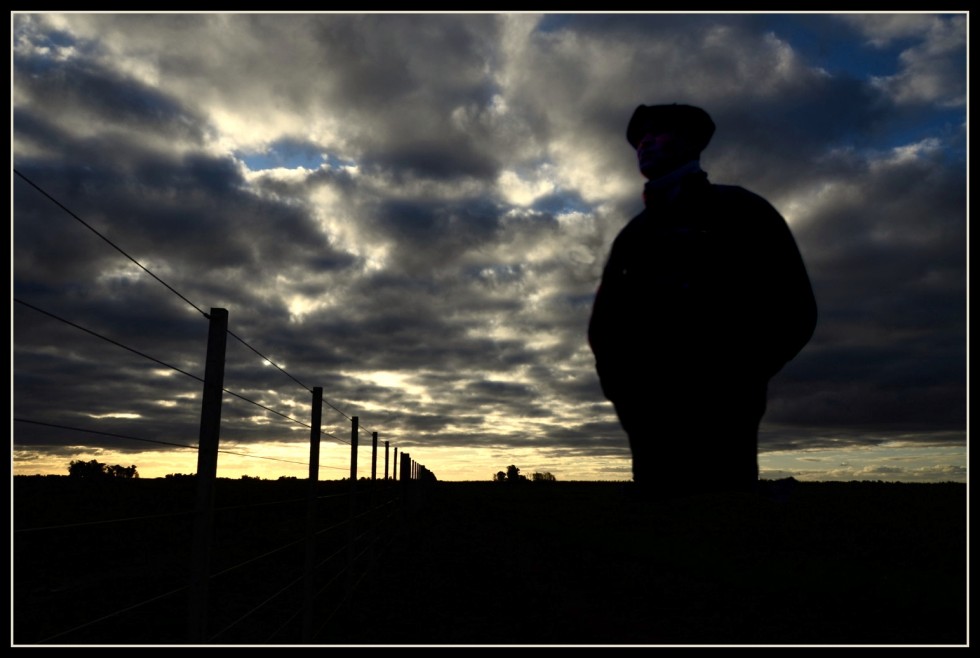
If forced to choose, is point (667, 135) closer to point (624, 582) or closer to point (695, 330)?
point (695, 330)

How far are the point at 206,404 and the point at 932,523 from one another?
31.3 m

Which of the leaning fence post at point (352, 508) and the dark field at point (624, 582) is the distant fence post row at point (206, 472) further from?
the leaning fence post at point (352, 508)

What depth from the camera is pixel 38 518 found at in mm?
28266

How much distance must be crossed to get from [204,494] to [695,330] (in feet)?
11.0

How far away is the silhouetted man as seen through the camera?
167 cm

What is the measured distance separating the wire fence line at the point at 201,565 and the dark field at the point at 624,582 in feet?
0.50

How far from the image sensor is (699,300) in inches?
65.0

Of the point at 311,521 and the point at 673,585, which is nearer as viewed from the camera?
the point at 311,521

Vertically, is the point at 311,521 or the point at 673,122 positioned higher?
the point at 673,122

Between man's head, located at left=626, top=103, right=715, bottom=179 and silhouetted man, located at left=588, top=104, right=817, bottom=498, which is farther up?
man's head, located at left=626, top=103, right=715, bottom=179

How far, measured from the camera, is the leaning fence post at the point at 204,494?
423cm

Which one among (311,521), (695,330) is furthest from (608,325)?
(311,521)

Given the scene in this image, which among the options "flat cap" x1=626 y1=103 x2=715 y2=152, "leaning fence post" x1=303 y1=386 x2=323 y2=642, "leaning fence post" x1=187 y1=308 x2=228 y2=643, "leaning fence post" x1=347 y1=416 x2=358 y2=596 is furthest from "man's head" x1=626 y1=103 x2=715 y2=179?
"leaning fence post" x1=347 y1=416 x2=358 y2=596

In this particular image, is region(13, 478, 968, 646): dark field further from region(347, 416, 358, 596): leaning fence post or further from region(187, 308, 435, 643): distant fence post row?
region(187, 308, 435, 643): distant fence post row
